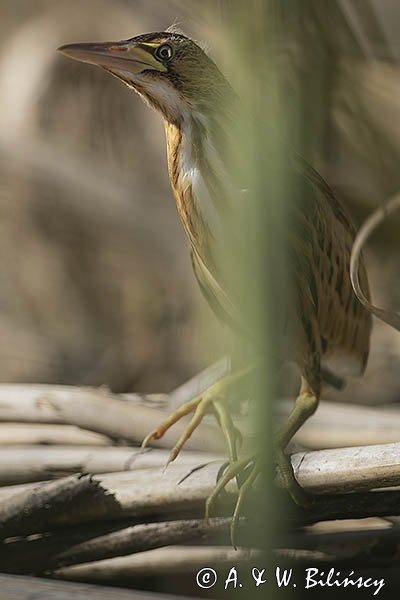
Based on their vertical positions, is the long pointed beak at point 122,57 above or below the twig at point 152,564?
above

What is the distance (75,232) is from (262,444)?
100 cm

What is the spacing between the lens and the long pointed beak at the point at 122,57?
61cm

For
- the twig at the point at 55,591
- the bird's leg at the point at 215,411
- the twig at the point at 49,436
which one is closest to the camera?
the twig at the point at 55,591

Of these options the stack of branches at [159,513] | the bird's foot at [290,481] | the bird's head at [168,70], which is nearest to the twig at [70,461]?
the stack of branches at [159,513]

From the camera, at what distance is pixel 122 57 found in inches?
24.5

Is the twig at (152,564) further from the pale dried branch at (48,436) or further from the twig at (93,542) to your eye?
the pale dried branch at (48,436)

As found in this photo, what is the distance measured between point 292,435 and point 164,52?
0.83 feet

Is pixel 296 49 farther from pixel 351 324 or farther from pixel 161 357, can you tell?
pixel 161 357

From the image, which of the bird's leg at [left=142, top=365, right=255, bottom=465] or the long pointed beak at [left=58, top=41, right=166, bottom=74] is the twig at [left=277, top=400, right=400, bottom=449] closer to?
the bird's leg at [left=142, top=365, right=255, bottom=465]

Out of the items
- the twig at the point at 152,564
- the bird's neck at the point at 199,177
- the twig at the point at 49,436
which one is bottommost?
the twig at the point at 152,564

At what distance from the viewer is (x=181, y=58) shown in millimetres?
630

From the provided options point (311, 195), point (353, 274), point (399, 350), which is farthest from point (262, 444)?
point (399, 350)

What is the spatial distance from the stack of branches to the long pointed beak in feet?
0.80

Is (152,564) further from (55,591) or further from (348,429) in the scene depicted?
(348,429)
